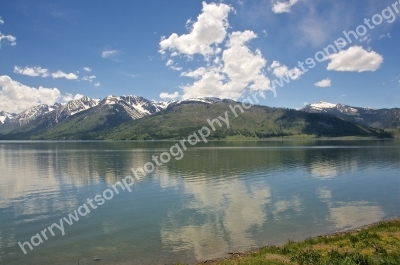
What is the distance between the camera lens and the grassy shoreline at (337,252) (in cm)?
2062

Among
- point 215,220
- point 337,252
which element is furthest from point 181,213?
point 337,252

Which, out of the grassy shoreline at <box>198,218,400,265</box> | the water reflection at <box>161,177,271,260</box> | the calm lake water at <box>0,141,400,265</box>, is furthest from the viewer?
the water reflection at <box>161,177,271,260</box>

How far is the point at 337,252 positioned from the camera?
22891 mm

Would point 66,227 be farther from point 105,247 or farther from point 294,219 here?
point 294,219

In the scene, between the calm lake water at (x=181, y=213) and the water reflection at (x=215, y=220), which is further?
the water reflection at (x=215, y=220)

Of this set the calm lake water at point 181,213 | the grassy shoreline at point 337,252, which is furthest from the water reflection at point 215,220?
the grassy shoreline at point 337,252

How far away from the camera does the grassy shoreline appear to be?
20625 mm

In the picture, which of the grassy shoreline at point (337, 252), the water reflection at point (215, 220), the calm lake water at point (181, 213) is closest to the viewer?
the grassy shoreline at point (337, 252)

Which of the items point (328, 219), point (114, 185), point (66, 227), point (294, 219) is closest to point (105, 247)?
point (66, 227)

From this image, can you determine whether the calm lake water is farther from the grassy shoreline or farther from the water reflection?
the grassy shoreline

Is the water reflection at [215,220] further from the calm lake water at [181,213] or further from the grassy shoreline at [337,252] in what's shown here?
the grassy shoreline at [337,252]

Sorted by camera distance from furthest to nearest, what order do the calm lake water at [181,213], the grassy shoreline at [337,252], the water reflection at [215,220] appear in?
the water reflection at [215,220], the calm lake water at [181,213], the grassy shoreline at [337,252]

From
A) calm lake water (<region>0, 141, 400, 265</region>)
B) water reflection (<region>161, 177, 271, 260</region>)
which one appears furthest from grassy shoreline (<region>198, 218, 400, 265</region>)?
calm lake water (<region>0, 141, 400, 265</region>)

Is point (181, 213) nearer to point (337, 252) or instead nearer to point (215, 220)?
point (215, 220)
